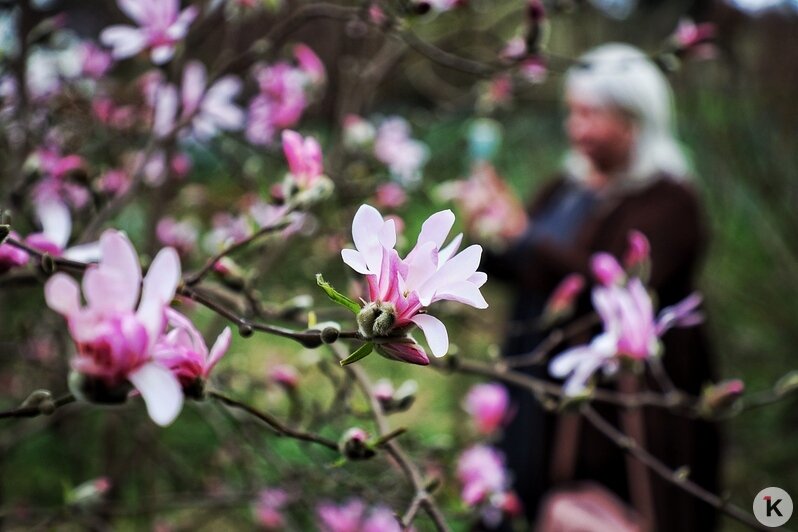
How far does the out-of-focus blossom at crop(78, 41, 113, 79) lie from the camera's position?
1261 mm

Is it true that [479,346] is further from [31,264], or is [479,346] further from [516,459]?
[31,264]

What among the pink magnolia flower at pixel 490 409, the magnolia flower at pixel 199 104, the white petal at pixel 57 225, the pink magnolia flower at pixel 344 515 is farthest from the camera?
the pink magnolia flower at pixel 490 409

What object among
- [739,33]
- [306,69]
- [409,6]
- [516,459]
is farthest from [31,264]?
[739,33]

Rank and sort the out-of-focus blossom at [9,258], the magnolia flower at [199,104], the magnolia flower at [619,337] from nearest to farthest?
the out-of-focus blossom at [9,258], the magnolia flower at [619,337], the magnolia flower at [199,104]

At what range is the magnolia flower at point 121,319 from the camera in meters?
0.35

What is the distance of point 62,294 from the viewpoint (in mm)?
350

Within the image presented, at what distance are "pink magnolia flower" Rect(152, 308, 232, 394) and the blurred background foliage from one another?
9.7 inches

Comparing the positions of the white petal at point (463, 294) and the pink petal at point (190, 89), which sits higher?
the white petal at point (463, 294)

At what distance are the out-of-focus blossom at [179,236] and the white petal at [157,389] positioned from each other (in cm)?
101

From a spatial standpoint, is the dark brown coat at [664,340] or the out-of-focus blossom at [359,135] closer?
the out-of-focus blossom at [359,135]

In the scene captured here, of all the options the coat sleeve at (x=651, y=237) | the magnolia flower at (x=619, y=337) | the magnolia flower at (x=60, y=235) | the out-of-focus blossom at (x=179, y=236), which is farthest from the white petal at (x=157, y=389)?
the coat sleeve at (x=651, y=237)

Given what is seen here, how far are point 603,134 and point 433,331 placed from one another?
4.19 ft

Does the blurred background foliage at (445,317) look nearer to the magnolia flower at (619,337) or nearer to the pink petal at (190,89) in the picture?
the pink petal at (190,89)

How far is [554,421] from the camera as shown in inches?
61.3
